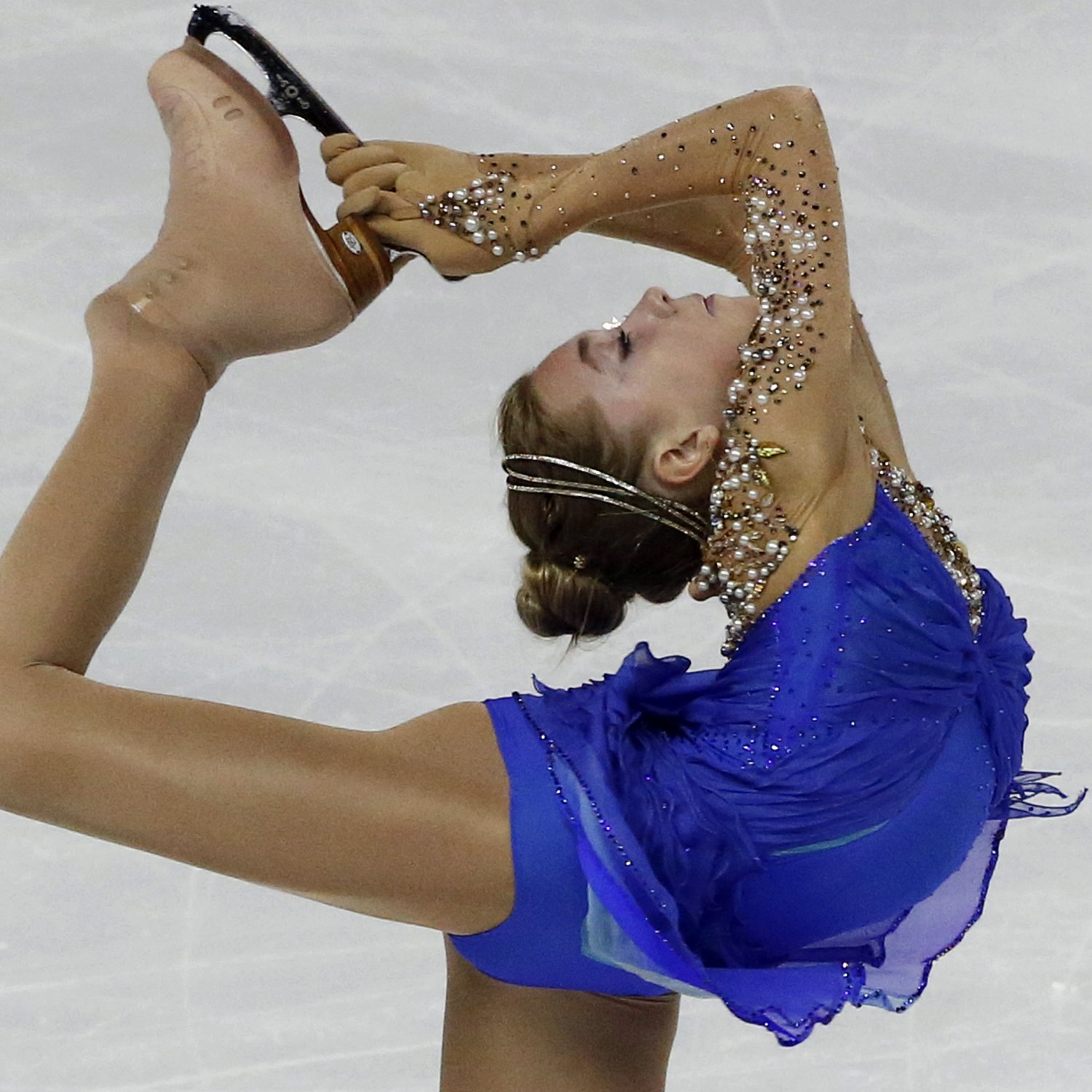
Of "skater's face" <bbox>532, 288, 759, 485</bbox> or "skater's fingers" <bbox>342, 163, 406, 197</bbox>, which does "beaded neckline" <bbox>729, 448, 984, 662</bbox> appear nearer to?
"skater's face" <bbox>532, 288, 759, 485</bbox>

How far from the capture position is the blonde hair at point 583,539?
7.41ft

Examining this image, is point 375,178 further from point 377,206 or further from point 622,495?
point 622,495

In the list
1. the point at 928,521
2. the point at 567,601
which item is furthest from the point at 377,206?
the point at 928,521

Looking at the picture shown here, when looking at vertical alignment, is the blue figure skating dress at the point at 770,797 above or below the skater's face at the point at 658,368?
below

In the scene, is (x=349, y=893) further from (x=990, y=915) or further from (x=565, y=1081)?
(x=990, y=915)

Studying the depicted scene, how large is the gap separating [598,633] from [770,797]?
391 mm

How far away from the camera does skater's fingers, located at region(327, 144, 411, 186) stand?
2297 millimetres

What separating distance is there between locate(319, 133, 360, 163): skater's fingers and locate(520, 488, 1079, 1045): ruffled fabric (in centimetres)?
65

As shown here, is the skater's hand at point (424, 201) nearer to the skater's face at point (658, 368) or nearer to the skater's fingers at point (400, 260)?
the skater's fingers at point (400, 260)

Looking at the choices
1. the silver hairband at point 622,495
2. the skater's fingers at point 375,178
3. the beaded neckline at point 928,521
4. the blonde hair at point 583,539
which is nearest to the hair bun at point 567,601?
the blonde hair at point 583,539

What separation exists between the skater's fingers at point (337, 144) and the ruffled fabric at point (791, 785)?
65 centimetres

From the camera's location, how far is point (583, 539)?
232cm

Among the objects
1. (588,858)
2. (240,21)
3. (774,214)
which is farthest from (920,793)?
(240,21)

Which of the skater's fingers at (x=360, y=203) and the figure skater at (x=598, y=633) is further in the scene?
the skater's fingers at (x=360, y=203)
